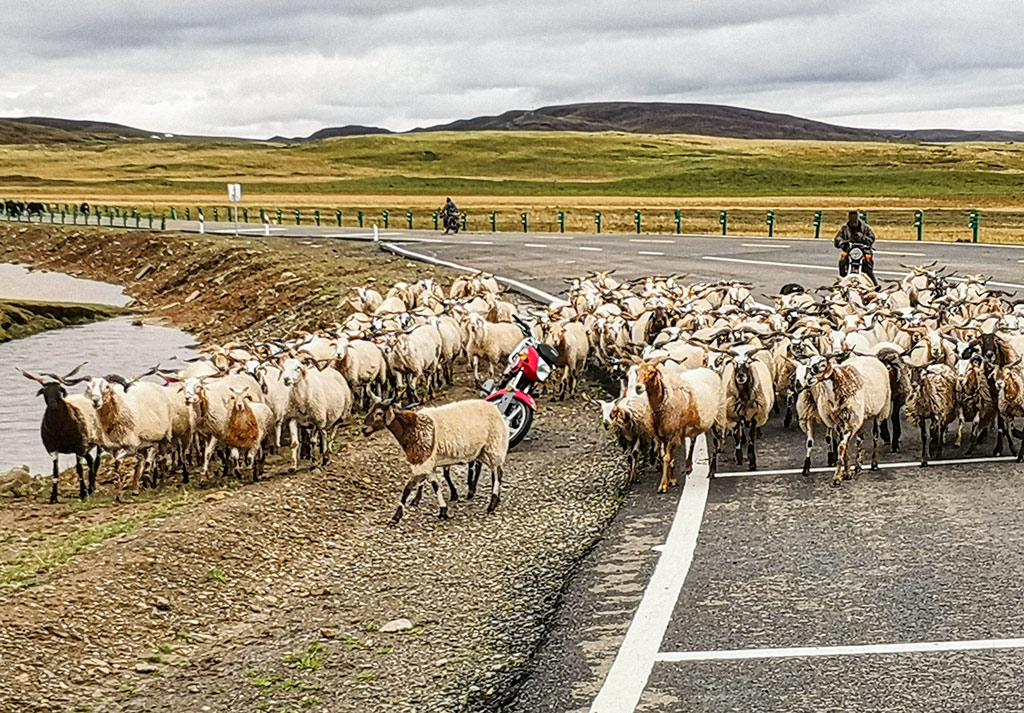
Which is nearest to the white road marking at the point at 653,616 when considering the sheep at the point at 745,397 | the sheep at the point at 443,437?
the sheep at the point at 745,397

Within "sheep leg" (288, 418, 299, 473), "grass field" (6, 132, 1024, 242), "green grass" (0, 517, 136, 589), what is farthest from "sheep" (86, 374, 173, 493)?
"grass field" (6, 132, 1024, 242)

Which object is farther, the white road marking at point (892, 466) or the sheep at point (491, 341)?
the sheep at point (491, 341)

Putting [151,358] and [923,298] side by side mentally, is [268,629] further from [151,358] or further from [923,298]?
[151,358]

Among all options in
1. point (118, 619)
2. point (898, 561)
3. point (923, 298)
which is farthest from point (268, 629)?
point (923, 298)

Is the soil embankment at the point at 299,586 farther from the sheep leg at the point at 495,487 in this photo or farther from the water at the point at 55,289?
the water at the point at 55,289

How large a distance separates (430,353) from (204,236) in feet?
127

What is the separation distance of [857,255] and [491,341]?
27.9 feet

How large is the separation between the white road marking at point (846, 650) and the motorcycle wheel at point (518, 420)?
6.29m

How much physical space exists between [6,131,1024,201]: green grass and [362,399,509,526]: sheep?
3132 inches

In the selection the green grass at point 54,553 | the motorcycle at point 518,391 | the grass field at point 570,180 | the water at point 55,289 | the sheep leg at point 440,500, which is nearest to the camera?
the green grass at point 54,553

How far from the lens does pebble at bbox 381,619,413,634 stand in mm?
8031

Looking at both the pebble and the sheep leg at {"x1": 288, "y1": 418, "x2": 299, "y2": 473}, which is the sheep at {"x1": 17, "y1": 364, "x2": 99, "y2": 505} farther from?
the pebble

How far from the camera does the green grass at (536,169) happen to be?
11431cm

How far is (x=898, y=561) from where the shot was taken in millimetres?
8609
